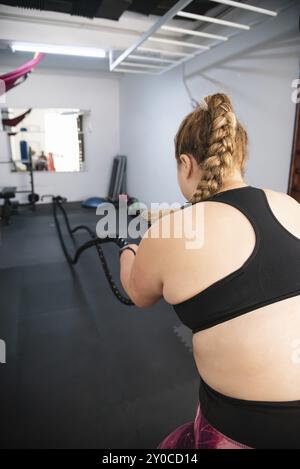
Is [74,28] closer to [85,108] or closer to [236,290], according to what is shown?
[85,108]

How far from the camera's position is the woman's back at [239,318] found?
1.91 ft

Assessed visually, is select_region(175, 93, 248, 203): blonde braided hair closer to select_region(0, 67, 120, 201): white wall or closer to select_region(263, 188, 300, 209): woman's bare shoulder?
select_region(263, 188, 300, 209): woman's bare shoulder

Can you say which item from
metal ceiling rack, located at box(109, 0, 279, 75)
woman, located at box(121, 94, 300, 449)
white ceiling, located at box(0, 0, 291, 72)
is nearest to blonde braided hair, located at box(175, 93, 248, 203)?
woman, located at box(121, 94, 300, 449)

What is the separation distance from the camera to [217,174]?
697 millimetres

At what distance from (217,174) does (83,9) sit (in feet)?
10.5

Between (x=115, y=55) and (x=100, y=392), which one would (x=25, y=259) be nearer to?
(x=100, y=392)

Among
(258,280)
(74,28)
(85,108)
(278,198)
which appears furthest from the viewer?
(85,108)

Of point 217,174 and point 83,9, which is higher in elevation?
point 83,9

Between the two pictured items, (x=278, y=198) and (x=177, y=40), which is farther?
(x=177, y=40)

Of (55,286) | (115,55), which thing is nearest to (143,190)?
(115,55)

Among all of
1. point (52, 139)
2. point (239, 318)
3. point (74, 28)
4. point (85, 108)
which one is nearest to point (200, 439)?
point (239, 318)

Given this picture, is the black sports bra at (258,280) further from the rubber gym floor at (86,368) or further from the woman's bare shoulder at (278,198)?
the rubber gym floor at (86,368)

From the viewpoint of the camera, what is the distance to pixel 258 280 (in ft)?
1.89

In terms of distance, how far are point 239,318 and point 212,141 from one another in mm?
383
